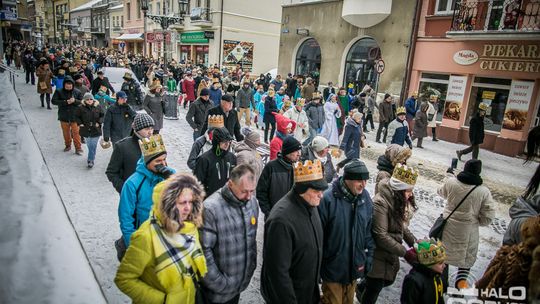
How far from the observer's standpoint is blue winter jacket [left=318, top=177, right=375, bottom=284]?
9.62 ft

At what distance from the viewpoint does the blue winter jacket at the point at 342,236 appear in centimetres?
293

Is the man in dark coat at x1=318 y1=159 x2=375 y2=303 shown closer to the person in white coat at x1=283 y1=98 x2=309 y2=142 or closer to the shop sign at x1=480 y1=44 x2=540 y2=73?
Result: the person in white coat at x1=283 y1=98 x2=309 y2=142

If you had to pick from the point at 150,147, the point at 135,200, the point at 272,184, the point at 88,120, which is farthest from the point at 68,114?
the point at 272,184

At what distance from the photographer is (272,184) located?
161 inches

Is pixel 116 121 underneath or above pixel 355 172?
underneath

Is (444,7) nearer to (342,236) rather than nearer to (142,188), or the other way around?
(342,236)

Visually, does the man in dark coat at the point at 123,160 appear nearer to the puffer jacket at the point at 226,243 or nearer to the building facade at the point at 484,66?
the puffer jacket at the point at 226,243

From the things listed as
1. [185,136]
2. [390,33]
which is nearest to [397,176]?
[185,136]

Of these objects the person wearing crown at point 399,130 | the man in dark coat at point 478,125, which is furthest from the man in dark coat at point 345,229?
the man in dark coat at point 478,125

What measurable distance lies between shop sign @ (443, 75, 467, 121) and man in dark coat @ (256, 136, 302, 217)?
12332mm

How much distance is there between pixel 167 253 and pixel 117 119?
5470 millimetres

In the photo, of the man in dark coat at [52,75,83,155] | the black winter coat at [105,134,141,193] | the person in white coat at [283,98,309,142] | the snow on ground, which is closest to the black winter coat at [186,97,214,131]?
the person in white coat at [283,98,309,142]

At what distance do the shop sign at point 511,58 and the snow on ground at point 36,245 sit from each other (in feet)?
47.5

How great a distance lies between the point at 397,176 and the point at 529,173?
9.76 metres
